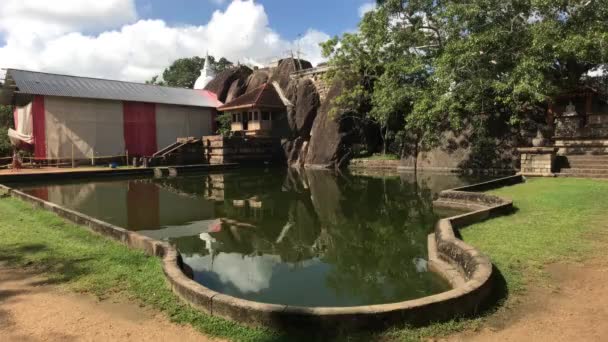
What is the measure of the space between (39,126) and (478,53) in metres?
23.4

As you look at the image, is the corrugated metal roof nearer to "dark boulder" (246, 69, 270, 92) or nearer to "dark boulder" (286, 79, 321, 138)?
"dark boulder" (246, 69, 270, 92)

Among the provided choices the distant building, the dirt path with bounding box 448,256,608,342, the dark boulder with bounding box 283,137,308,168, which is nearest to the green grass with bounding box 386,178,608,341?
the dirt path with bounding box 448,256,608,342

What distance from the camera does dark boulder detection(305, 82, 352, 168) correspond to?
87.6 feet

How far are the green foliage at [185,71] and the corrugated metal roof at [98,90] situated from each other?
24.1m

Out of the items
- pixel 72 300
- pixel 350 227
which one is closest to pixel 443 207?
pixel 350 227

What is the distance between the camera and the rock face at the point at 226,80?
120 feet

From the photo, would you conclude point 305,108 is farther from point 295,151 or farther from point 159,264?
point 159,264

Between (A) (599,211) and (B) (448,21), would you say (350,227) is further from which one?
(B) (448,21)

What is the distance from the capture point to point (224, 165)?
26953 mm

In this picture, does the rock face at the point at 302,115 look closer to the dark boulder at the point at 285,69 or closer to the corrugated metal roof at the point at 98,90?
the dark boulder at the point at 285,69

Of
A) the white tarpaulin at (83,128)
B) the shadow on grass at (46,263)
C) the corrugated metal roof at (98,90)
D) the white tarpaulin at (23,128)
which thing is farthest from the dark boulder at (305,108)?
the shadow on grass at (46,263)

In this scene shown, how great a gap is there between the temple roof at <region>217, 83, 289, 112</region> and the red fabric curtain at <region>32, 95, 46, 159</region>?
1123 cm

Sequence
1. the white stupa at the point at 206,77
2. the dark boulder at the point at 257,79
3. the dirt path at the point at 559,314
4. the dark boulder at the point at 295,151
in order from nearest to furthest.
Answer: the dirt path at the point at 559,314 → the dark boulder at the point at 295,151 → the dark boulder at the point at 257,79 → the white stupa at the point at 206,77

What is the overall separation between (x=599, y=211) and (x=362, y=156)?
1938 centimetres
